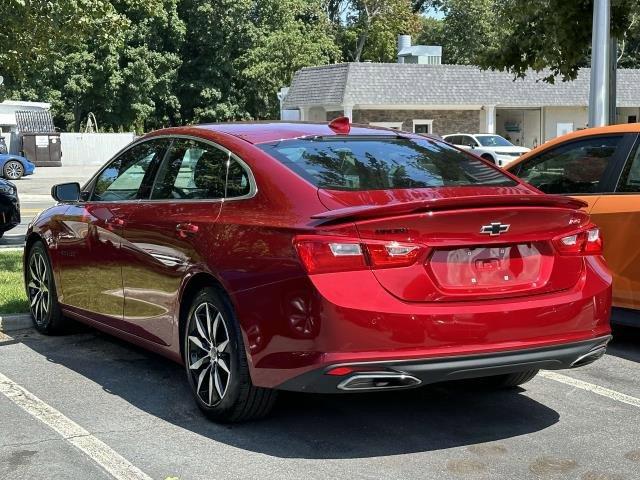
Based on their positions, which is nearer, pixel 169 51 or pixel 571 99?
pixel 571 99

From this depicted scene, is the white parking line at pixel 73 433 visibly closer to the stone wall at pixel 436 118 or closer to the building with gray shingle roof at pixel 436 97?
the building with gray shingle roof at pixel 436 97

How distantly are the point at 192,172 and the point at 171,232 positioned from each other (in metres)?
0.43

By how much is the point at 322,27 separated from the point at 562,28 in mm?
48379

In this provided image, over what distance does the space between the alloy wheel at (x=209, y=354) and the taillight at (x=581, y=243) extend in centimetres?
178

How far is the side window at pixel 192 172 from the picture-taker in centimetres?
500

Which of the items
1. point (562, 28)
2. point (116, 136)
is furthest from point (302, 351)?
point (116, 136)

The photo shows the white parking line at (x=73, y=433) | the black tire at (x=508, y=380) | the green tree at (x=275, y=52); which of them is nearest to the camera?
the white parking line at (x=73, y=433)

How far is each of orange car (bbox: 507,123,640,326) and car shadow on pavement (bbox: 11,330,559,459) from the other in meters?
1.38

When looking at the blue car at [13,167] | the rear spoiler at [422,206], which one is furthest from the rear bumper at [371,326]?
the blue car at [13,167]

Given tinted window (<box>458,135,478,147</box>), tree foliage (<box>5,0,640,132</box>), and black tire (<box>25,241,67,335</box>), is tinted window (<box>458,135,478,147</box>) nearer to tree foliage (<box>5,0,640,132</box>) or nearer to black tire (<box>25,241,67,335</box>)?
tree foliage (<box>5,0,640,132</box>)

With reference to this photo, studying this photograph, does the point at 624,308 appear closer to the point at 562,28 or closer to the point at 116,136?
the point at 562,28

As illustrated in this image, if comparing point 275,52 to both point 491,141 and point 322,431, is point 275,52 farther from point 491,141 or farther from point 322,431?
point 322,431

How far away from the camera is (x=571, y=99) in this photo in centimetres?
4266

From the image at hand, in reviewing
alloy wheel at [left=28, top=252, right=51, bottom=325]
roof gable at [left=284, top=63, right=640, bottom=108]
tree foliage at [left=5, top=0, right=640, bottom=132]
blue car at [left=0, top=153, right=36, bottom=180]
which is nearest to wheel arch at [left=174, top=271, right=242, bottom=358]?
alloy wheel at [left=28, top=252, right=51, bottom=325]
